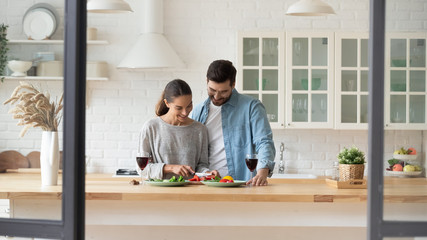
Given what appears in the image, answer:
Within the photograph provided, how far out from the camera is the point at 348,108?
5867 millimetres

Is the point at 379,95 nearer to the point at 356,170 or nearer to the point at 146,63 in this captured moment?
the point at 356,170

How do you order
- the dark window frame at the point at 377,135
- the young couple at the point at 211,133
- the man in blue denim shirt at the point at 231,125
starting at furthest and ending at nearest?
1. the man in blue denim shirt at the point at 231,125
2. the young couple at the point at 211,133
3. the dark window frame at the point at 377,135

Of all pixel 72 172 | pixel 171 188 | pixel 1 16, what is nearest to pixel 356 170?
pixel 171 188

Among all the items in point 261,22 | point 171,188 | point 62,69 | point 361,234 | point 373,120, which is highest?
point 261,22

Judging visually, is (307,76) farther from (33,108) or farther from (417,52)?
(33,108)

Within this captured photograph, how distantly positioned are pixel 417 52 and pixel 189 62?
12.1 ft

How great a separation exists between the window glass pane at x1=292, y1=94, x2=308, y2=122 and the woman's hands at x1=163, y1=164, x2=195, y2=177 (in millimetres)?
2603

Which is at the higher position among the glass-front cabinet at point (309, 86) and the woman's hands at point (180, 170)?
the glass-front cabinet at point (309, 86)

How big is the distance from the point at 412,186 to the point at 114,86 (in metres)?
3.92

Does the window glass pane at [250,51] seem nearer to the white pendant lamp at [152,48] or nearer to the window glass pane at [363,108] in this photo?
the white pendant lamp at [152,48]

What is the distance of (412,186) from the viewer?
9.16ft

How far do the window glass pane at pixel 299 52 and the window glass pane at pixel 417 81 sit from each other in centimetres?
307

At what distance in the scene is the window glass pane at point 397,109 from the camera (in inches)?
96.2

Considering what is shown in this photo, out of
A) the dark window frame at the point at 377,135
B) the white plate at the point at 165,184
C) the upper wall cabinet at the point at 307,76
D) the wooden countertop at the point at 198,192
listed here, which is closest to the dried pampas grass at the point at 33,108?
the wooden countertop at the point at 198,192
